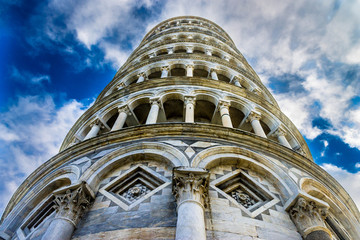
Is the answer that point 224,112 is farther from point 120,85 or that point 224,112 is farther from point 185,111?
point 120,85

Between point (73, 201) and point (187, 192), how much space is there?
224 cm

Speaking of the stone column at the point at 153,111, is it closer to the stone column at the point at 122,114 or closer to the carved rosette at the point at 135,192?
the stone column at the point at 122,114

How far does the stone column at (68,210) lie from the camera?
5445 millimetres

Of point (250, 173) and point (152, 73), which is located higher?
point (152, 73)

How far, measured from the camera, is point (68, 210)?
231 inches

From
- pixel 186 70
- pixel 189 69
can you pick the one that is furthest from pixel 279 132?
pixel 186 70

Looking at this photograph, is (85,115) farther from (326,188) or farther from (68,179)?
(326,188)

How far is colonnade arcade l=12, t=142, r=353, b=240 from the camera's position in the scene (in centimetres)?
554

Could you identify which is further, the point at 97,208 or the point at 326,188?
the point at 326,188

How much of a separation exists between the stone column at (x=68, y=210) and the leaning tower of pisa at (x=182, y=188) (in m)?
0.02

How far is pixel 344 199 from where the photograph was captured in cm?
877

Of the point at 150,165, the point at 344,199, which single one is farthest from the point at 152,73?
the point at 344,199

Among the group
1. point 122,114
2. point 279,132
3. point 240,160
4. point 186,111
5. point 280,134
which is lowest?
point 240,160

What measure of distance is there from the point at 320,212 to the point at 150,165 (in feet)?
12.6
